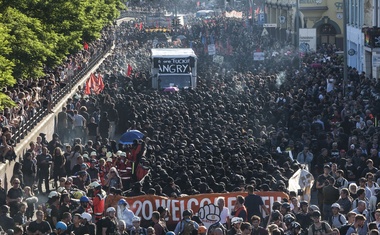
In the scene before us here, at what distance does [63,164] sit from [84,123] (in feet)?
26.2

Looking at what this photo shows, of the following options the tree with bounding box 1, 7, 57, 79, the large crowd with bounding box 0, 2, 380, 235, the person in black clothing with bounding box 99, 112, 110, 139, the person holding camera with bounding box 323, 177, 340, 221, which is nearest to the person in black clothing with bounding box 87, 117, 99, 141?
the large crowd with bounding box 0, 2, 380, 235

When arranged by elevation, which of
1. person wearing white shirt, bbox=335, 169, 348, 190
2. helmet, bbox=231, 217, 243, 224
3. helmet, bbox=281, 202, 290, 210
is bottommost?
person wearing white shirt, bbox=335, 169, 348, 190

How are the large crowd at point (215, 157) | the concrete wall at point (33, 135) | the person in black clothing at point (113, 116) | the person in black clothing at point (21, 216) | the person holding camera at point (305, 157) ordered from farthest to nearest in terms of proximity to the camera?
1. the person in black clothing at point (113, 116)
2. the concrete wall at point (33, 135)
3. the person holding camera at point (305, 157)
4. the person in black clothing at point (21, 216)
5. the large crowd at point (215, 157)

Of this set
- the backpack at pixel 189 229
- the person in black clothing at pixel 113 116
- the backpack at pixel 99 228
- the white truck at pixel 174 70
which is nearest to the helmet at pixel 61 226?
the backpack at pixel 99 228

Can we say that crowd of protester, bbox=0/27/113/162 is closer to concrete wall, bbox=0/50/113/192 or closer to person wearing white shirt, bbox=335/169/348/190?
concrete wall, bbox=0/50/113/192

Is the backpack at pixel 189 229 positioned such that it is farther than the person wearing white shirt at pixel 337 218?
No

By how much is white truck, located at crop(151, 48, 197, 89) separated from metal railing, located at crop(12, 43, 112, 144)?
3631 millimetres

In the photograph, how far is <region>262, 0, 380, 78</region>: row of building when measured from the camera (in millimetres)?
53309

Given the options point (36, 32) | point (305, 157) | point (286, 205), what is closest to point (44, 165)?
point (305, 157)

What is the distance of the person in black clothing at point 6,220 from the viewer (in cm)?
2070

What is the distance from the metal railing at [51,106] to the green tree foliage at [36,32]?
3.87 feet

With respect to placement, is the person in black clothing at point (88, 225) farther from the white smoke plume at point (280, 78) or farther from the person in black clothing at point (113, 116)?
the white smoke plume at point (280, 78)

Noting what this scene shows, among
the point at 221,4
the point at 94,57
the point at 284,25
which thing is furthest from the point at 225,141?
the point at 221,4

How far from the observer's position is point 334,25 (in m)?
78.3
